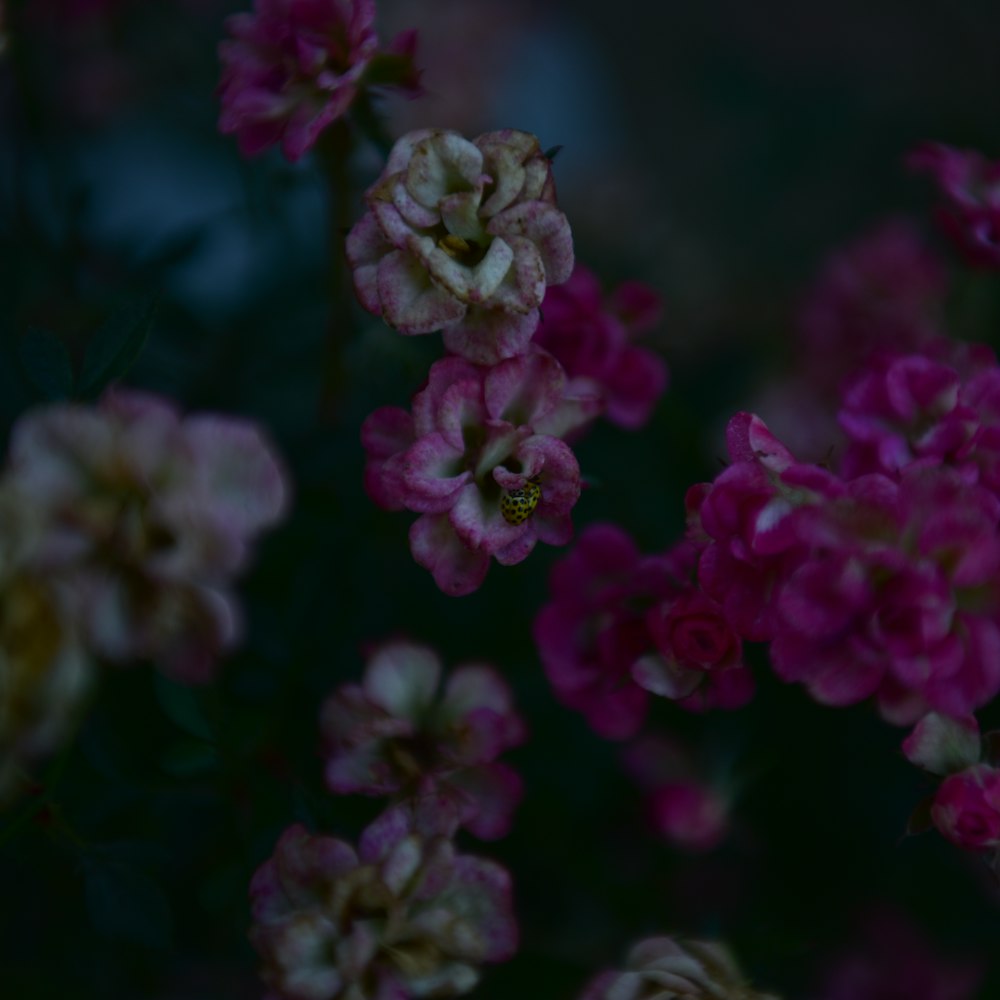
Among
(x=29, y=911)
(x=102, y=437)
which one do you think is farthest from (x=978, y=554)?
(x=29, y=911)

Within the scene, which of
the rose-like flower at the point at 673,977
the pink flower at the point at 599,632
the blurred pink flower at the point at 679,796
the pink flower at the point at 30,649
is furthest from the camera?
the blurred pink flower at the point at 679,796

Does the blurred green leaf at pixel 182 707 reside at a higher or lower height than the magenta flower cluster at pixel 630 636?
lower

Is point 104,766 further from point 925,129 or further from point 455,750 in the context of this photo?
point 925,129

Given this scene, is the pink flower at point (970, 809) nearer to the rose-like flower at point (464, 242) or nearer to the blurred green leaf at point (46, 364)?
the rose-like flower at point (464, 242)

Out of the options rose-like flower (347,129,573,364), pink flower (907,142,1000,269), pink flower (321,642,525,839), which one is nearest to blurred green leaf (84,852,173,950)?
pink flower (321,642,525,839)

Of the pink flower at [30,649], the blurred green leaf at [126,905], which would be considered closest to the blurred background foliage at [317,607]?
the blurred green leaf at [126,905]

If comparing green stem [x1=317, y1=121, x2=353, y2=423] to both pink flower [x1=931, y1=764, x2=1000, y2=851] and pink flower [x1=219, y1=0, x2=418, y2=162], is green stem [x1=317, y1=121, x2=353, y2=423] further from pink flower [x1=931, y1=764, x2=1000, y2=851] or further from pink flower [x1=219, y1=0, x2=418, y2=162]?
pink flower [x1=931, y1=764, x2=1000, y2=851]

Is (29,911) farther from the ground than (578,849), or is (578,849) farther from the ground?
(578,849)

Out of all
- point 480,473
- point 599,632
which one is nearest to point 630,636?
point 599,632
